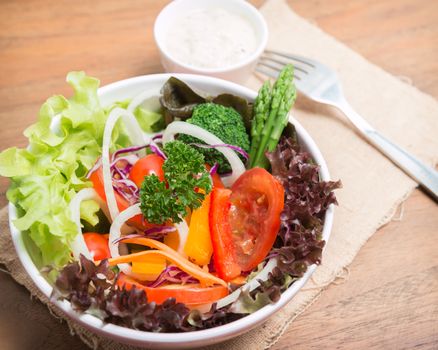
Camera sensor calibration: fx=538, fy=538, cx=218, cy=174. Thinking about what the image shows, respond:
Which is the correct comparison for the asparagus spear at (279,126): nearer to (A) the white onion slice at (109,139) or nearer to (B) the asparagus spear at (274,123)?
(B) the asparagus spear at (274,123)

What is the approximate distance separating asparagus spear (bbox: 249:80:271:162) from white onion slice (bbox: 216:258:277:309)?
528 millimetres

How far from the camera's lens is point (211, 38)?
2889 mm

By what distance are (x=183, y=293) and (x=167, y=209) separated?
0.91 ft

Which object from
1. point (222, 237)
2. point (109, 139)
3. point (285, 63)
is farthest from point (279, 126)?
point (285, 63)

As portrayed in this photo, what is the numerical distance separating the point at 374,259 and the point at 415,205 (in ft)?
1.28

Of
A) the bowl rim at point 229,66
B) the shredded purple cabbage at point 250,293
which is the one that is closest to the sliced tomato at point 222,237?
the shredded purple cabbage at point 250,293

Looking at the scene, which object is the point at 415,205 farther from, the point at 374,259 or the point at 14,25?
the point at 14,25

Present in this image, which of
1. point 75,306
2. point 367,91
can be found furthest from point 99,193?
point 367,91

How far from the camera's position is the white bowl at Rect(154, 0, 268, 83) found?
261cm

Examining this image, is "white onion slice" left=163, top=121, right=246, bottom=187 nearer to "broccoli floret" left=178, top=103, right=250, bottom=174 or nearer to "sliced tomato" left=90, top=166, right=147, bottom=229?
"broccoli floret" left=178, top=103, right=250, bottom=174

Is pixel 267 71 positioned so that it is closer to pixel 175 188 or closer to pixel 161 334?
pixel 175 188

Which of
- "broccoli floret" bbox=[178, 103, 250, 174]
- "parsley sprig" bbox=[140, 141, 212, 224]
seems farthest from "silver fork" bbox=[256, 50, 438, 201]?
"parsley sprig" bbox=[140, 141, 212, 224]

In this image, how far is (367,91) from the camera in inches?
117

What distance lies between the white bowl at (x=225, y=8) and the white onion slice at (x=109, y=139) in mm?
530
